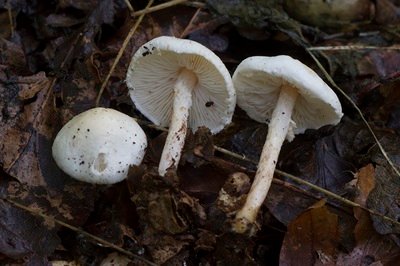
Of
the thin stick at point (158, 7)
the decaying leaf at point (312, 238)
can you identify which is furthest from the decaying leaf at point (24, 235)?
the thin stick at point (158, 7)

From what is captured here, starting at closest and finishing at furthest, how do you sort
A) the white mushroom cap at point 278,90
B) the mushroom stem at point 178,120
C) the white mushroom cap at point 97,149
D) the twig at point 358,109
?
the white mushroom cap at point 278,90, the white mushroom cap at point 97,149, the mushroom stem at point 178,120, the twig at point 358,109

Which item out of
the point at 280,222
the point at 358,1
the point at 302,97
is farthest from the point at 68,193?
the point at 358,1

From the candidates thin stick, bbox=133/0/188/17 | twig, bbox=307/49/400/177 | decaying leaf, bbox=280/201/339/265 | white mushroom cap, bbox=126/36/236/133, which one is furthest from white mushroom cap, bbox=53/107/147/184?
twig, bbox=307/49/400/177

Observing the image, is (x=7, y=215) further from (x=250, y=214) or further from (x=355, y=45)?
(x=355, y=45)

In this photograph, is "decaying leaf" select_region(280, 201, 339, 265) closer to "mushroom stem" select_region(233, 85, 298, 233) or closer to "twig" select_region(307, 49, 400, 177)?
"mushroom stem" select_region(233, 85, 298, 233)

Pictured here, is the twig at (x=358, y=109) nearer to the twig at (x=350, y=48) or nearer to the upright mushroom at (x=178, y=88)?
the twig at (x=350, y=48)
